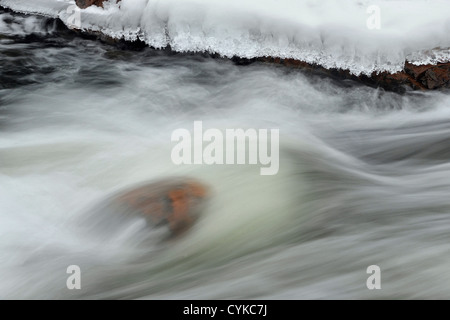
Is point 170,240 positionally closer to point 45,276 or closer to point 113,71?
point 45,276

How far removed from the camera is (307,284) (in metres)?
3.58

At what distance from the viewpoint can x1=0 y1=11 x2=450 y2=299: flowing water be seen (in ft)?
12.0

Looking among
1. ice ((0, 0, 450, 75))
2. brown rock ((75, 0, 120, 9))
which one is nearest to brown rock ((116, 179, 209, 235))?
ice ((0, 0, 450, 75))

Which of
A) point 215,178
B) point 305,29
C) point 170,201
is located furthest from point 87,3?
point 170,201

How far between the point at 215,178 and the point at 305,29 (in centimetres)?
167

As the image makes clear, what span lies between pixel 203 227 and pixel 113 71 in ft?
7.54

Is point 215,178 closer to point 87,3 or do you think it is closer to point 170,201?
point 170,201

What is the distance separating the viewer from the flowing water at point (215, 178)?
12.0ft

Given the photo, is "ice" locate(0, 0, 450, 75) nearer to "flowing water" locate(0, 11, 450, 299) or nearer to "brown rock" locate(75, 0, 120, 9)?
"flowing water" locate(0, 11, 450, 299)

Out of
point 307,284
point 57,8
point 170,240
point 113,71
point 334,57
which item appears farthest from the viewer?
point 57,8

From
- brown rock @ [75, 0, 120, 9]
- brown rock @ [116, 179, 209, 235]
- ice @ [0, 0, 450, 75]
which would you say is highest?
brown rock @ [75, 0, 120, 9]

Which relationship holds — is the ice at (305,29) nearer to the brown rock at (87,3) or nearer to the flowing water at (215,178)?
the flowing water at (215,178)

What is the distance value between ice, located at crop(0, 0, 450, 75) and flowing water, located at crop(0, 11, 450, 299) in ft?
0.67

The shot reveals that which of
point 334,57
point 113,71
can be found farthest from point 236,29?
point 113,71
